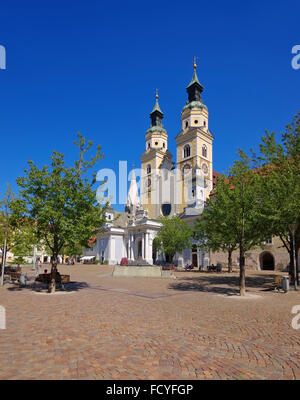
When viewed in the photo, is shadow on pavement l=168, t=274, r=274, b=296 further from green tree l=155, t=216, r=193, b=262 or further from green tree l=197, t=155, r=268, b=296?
green tree l=155, t=216, r=193, b=262

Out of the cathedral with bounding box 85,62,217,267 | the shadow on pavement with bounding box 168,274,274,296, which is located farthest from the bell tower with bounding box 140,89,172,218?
the shadow on pavement with bounding box 168,274,274,296


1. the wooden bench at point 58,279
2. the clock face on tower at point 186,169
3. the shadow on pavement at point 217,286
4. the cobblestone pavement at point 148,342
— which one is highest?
the clock face on tower at point 186,169

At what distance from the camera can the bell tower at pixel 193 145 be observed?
67438mm

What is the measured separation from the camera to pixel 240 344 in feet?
22.5

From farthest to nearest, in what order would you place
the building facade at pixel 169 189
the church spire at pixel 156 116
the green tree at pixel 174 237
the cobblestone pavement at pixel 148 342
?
the church spire at pixel 156 116 → the building facade at pixel 169 189 → the green tree at pixel 174 237 → the cobblestone pavement at pixel 148 342

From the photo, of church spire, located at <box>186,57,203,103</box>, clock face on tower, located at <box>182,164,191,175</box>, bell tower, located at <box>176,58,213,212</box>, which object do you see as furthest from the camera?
church spire, located at <box>186,57,203,103</box>

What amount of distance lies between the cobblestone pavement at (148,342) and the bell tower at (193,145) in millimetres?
54927

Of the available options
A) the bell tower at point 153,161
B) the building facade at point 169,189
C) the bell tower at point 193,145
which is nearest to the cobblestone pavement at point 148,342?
the building facade at point 169,189

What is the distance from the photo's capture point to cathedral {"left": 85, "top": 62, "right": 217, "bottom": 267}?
63562mm

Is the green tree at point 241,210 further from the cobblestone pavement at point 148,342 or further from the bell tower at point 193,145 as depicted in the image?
the bell tower at point 193,145

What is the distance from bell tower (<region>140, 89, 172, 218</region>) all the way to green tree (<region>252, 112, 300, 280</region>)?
169ft

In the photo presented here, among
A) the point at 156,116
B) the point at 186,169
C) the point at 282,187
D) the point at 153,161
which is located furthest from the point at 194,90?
the point at 282,187
